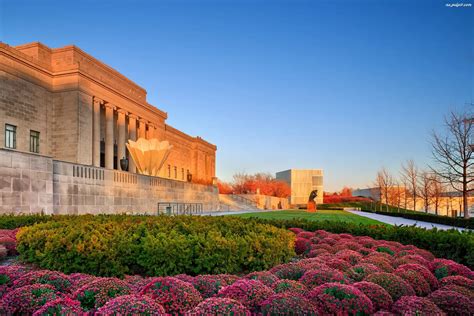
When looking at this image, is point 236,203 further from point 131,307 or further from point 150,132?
point 131,307

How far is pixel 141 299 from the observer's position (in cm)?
270

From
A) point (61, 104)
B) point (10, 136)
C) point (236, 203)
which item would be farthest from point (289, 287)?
point (236, 203)

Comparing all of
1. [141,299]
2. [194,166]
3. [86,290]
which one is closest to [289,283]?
[141,299]

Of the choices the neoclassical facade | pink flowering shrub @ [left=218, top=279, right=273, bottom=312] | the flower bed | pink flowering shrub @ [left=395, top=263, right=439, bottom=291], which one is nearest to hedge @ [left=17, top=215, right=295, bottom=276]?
the flower bed

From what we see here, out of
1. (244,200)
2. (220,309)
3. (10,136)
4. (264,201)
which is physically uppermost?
(10,136)

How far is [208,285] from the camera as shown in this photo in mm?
3576

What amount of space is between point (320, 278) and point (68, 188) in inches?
573

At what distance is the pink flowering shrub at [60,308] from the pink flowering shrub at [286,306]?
1596 mm

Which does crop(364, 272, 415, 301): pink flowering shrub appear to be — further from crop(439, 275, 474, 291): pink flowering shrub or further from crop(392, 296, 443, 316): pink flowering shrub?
crop(439, 275, 474, 291): pink flowering shrub

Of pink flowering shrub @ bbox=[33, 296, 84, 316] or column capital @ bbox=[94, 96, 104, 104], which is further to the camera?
column capital @ bbox=[94, 96, 104, 104]

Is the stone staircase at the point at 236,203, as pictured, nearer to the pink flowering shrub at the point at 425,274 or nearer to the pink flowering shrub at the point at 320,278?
the pink flowering shrub at the point at 425,274

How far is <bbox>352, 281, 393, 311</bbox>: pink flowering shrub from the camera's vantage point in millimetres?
3207

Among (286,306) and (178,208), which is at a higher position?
(286,306)

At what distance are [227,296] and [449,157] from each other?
79.4ft
